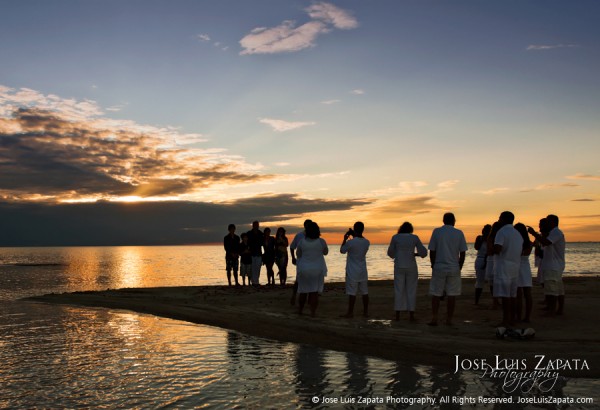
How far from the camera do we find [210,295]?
58.6 feet

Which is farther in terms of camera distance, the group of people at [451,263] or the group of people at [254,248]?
the group of people at [254,248]

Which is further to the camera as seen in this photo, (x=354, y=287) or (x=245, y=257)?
(x=245, y=257)

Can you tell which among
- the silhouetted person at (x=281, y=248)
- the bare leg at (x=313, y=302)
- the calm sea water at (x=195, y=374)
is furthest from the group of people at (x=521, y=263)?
the silhouetted person at (x=281, y=248)

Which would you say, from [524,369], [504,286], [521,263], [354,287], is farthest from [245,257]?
[524,369]

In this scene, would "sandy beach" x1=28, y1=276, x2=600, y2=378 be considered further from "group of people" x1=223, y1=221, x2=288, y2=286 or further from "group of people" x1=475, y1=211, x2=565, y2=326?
"group of people" x1=223, y1=221, x2=288, y2=286

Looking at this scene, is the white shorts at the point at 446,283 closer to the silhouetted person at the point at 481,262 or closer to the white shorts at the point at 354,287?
the white shorts at the point at 354,287

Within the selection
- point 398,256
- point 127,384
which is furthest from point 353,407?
point 398,256

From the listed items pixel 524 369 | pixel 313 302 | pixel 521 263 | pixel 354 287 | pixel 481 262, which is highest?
pixel 521 263

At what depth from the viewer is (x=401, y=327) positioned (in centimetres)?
1105

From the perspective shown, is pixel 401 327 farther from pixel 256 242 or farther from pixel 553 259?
pixel 256 242

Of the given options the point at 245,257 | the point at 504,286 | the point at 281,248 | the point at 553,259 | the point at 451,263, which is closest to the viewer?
the point at 504,286

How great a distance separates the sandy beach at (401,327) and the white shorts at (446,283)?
81 cm

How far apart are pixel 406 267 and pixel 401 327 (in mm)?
1522

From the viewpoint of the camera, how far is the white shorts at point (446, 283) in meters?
10.9
